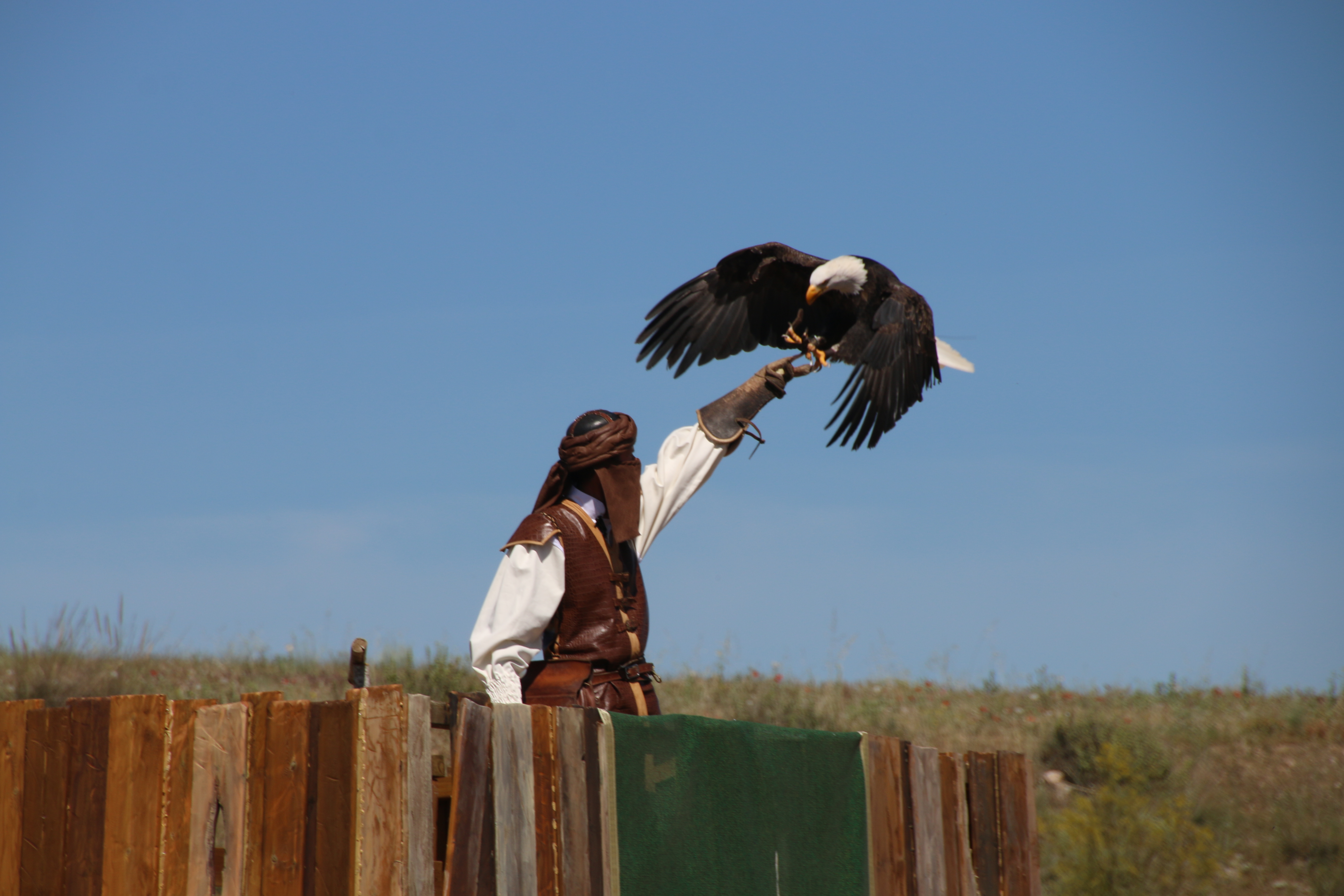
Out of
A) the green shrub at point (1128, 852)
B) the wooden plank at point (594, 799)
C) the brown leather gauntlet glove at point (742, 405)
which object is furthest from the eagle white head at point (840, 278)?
the green shrub at point (1128, 852)

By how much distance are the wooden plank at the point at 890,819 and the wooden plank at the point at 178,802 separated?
2.40 meters

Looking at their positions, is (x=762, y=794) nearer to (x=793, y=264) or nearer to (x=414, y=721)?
(x=414, y=721)

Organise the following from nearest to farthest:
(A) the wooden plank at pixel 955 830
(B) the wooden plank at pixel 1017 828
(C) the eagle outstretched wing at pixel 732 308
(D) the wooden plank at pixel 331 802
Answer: (D) the wooden plank at pixel 331 802 < (A) the wooden plank at pixel 955 830 < (B) the wooden plank at pixel 1017 828 < (C) the eagle outstretched wing at pixel 732 308

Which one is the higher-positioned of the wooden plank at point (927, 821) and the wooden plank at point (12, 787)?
the wooden plank at point (12, 787)

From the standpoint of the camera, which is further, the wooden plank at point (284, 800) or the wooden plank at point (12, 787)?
the wooden plank at point (12, 787)

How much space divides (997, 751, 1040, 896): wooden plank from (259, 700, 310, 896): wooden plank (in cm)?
331

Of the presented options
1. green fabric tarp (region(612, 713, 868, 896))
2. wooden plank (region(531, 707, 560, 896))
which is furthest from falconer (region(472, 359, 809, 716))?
wooden plank (region(531, 707, 560, 896))

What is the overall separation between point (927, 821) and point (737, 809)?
135cm

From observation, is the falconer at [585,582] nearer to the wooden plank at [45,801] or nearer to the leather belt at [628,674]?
the leather belt at [628,674]

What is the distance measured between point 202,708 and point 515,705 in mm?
738

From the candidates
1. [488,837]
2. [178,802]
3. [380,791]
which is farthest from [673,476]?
[178,802]

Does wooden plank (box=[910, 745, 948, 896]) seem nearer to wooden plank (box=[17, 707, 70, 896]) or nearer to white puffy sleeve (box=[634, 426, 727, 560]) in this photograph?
white puffy sleeve (box=[634, 426, 727, 560])

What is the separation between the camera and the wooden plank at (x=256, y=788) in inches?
107

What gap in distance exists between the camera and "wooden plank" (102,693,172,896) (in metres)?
2.79
